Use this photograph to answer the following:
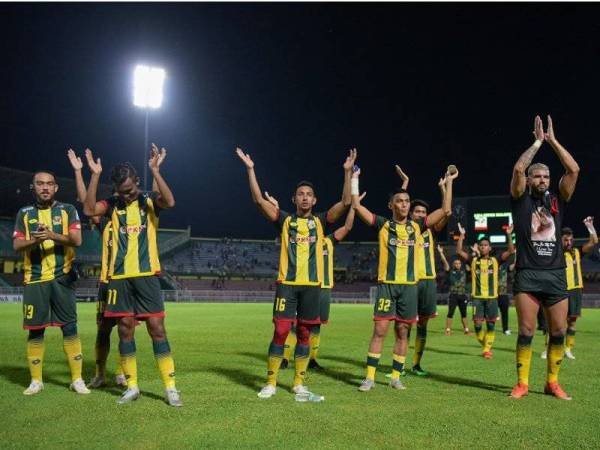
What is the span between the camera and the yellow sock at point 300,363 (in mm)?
7188

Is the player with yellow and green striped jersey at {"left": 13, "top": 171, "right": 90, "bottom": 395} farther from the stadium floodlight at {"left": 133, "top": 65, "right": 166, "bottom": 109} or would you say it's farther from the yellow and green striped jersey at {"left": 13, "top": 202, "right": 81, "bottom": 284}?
the stadium floodlight at {"left": 133, "top": 65, "right": 166, "bottom": 109}

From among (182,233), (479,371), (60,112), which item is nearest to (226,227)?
(182,233)

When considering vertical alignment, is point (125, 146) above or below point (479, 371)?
above

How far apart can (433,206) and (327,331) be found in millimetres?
50006

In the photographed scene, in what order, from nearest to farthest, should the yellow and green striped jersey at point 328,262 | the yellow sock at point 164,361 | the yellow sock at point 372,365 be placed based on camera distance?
1. the yellow sock at point 164,361
2. the yellow sock at point 372,365
3. the yellow and green striped jersey at point 328,262

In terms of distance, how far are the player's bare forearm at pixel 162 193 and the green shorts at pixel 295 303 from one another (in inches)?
68.0

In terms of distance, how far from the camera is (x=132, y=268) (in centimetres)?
678

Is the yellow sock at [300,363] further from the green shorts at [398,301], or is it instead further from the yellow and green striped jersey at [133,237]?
the yellow and green striped jersey at [133,237]

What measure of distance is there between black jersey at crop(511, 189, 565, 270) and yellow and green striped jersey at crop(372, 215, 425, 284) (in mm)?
1438

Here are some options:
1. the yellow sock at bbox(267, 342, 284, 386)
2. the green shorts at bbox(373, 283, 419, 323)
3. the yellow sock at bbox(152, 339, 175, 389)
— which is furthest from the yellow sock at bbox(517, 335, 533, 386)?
the yellow sock at bbox(152, 339, 175, 389)

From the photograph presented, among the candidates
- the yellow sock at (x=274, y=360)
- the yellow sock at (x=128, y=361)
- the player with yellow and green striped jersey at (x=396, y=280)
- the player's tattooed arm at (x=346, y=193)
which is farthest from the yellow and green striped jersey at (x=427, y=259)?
the yellow sock at (x=128, y=361)

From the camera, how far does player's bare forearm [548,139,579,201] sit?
707cm

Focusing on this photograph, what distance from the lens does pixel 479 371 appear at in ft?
32.1

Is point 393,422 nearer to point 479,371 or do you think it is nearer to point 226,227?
point 479,371
